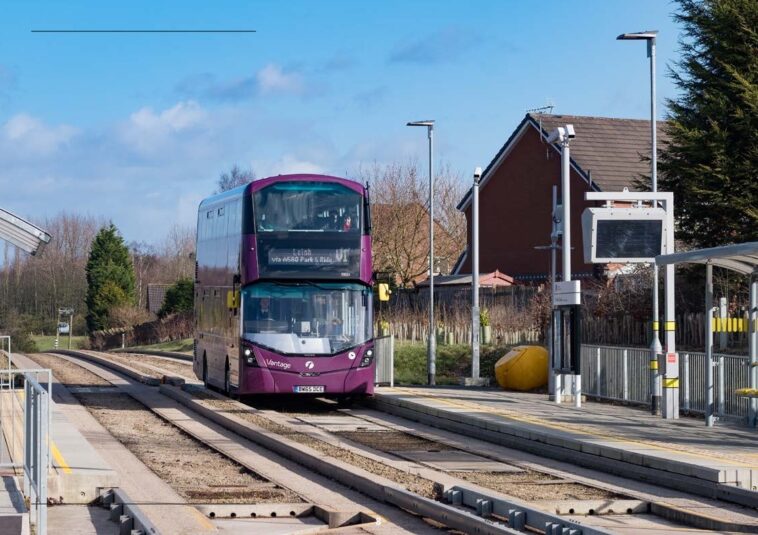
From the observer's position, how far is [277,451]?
62.8 ft

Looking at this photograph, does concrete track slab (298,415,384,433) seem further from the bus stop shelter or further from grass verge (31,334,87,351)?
grass verge (31,334,87,351)

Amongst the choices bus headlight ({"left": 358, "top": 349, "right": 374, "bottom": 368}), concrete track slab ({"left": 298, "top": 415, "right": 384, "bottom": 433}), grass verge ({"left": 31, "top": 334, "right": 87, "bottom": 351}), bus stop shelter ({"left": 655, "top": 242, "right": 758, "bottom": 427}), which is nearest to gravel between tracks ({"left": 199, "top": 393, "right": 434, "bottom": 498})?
concrete track slab ({"left": 298, "top": 415, "right": 384, "bottom": 433})

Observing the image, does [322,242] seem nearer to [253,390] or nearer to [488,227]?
[253,390]

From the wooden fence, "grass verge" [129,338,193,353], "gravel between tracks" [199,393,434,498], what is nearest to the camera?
"gravel between tracks" [199,393,434,498]

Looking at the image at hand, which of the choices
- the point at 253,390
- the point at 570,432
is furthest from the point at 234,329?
the point at 570,432

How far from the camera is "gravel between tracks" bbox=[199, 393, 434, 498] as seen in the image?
1473 cm

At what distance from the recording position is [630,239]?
23.4 meters

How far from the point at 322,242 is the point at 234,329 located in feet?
8.92

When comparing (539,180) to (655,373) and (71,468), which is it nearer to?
(655,373)

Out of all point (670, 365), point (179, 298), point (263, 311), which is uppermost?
point (179, 298)

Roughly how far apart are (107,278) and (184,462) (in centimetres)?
7994

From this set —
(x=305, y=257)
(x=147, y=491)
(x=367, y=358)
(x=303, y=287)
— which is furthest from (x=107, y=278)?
(x=147, y=491)

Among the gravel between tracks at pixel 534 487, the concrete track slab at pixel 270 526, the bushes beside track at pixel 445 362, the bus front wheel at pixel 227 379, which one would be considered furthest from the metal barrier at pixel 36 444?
the bushes beside track at pixel 445 362

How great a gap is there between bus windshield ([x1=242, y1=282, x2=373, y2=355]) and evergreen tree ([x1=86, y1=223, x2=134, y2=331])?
227 ft
